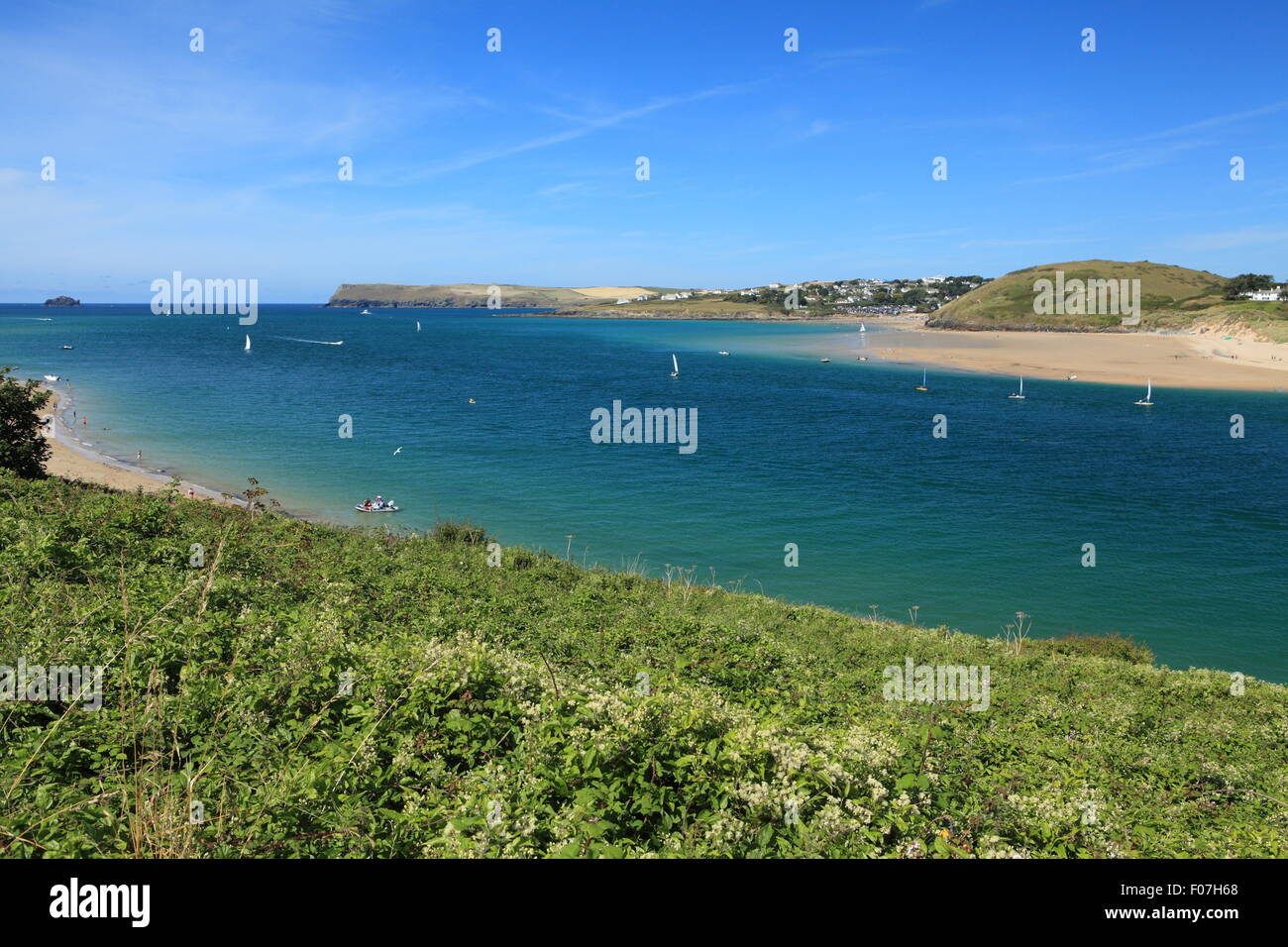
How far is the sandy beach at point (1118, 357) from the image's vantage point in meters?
90.9

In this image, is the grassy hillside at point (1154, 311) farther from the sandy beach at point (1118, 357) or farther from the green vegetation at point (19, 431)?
the green vegetation at point (19, 431)

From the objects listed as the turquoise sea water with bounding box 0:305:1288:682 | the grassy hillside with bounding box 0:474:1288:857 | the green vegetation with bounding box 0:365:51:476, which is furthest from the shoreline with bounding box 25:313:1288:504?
the grassy hillside with bounding box 0:474:1288:857

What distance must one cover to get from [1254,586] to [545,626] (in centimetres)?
2870

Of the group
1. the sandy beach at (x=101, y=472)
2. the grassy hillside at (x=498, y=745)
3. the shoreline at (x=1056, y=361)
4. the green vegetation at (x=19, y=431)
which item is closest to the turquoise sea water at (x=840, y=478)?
the sandy beach at (x=101, y=472)

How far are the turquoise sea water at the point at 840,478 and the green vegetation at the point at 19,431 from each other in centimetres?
1139

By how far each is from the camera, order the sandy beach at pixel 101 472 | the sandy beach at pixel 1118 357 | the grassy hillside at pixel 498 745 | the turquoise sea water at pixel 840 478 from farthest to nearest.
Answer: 1. the sandy beach at pixel 1118 357
2. the sandy beach at pixel 101 472
3. the turquoise sea water at pixel 840 478
4. the grassy hillside at pixel 498 745

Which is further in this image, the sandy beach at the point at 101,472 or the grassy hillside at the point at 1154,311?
the grassy hillside at the point at 1154,311

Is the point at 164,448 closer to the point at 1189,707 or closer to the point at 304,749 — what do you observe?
the point at 304,749

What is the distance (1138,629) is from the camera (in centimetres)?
2417

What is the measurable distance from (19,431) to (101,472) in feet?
49.9

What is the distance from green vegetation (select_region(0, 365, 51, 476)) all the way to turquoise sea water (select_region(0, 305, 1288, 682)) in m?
11.4

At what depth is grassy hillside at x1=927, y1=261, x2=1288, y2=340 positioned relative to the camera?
125812mm
